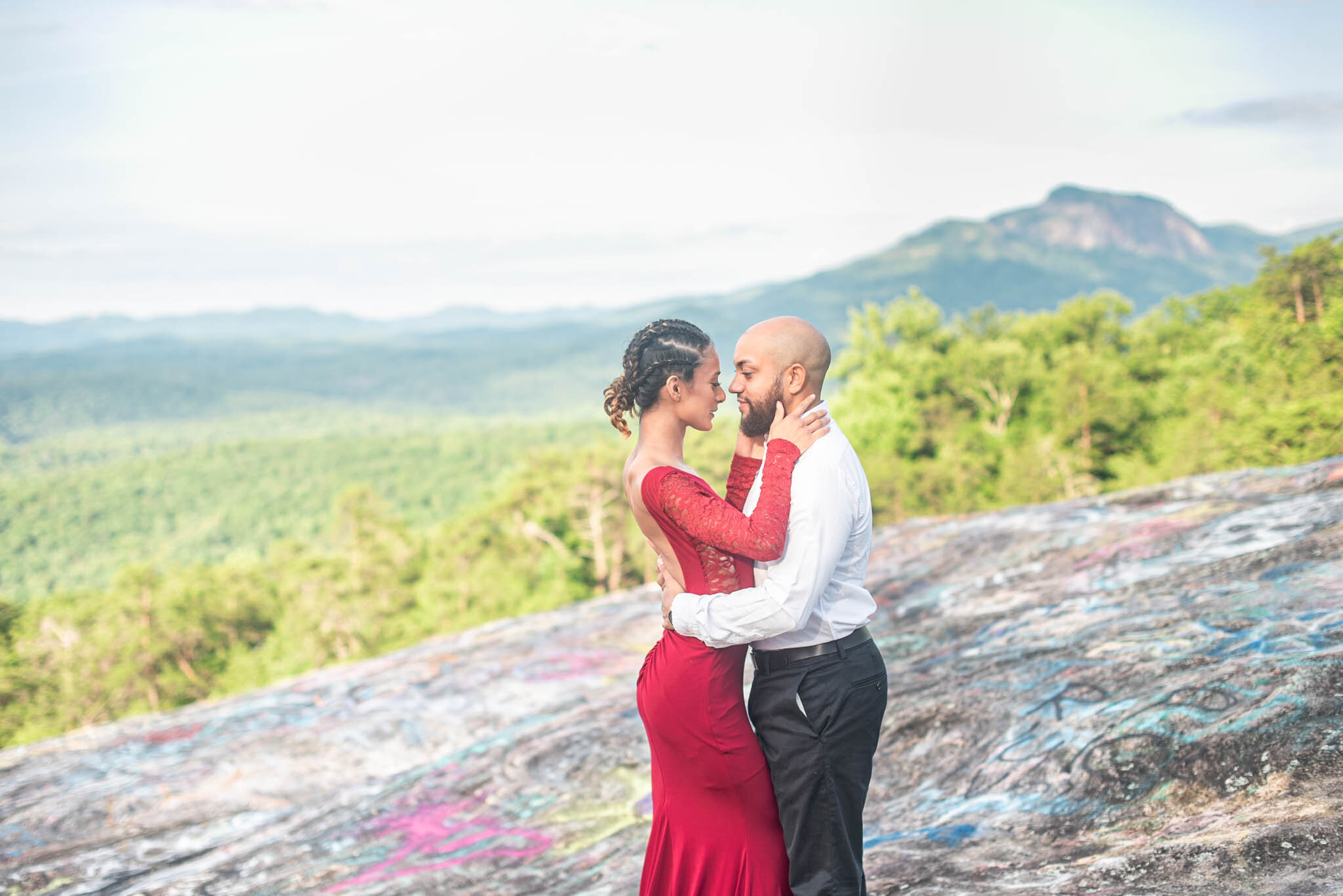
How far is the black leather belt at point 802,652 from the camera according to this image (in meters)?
3.48

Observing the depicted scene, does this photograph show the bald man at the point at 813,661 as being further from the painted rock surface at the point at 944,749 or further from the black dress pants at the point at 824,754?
the painted rock surface at the point at 944,749

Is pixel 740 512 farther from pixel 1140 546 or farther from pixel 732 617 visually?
pixel 1140 546

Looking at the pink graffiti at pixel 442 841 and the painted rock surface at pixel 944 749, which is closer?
the painted rock surface at pixel 944 749

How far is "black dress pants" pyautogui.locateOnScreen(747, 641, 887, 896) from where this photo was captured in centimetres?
344

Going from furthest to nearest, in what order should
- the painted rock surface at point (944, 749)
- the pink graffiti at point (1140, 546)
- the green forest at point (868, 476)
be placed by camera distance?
the green forest at point (868, 476) < the pink graffiti at point (1140, 546) < the painted rock surface at point (944, 749)

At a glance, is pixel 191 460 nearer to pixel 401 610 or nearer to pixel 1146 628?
pixel 401 610

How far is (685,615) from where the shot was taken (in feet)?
11.3

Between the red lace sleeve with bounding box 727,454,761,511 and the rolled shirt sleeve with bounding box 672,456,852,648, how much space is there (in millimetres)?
290

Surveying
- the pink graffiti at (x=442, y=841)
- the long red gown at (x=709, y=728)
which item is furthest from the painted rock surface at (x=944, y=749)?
the long red gown at (x=709, y=728)

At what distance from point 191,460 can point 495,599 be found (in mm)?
124274

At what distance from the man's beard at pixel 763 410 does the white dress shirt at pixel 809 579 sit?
21 cm

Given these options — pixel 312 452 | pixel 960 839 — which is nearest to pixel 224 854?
pixel 960 839

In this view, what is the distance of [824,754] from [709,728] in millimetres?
465

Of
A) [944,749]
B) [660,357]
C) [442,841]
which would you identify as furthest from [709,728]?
[442,841]
